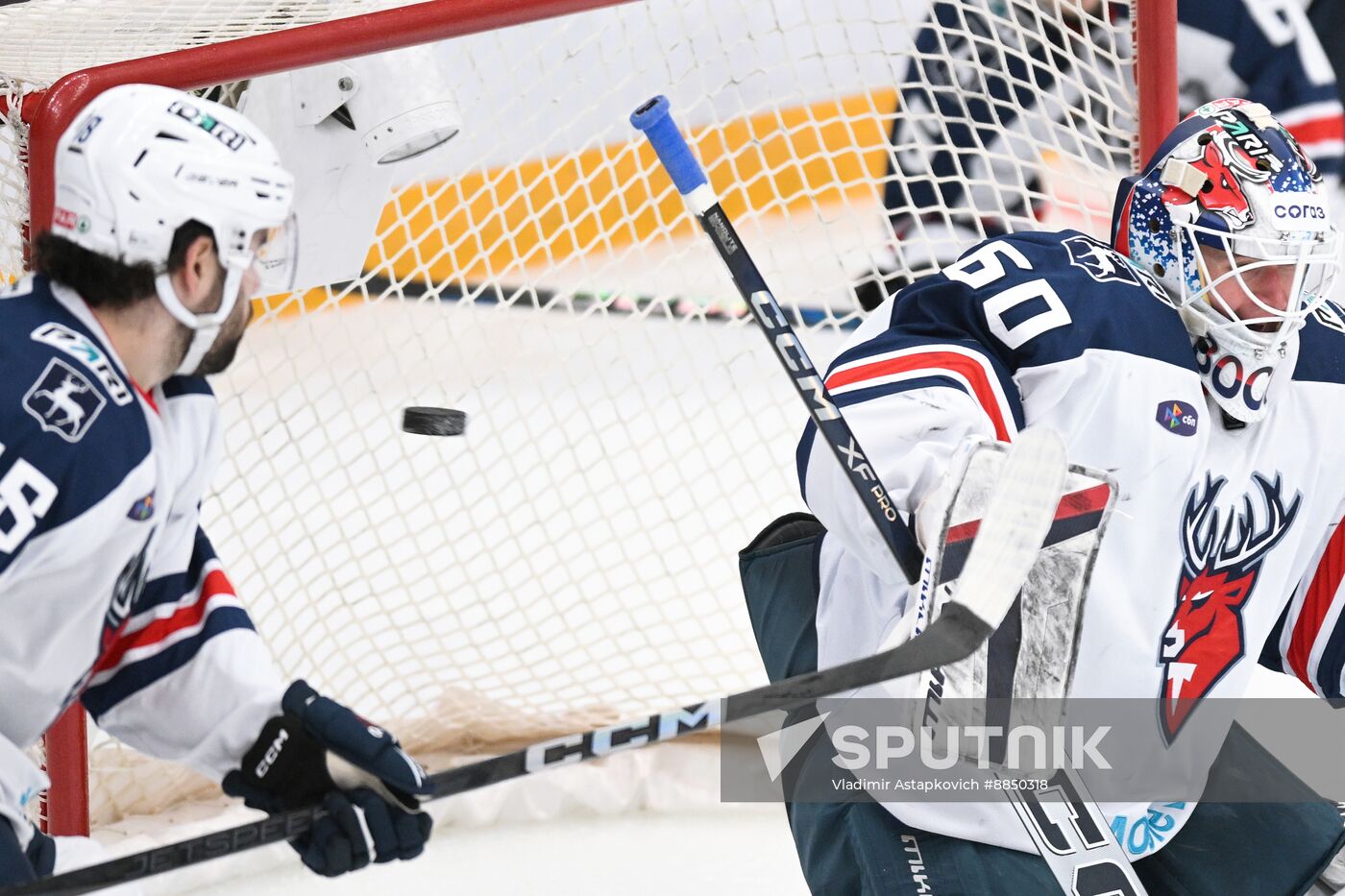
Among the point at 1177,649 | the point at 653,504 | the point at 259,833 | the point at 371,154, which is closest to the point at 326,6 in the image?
the point at 371,154

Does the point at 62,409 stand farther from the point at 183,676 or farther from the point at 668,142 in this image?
the point at 668,142

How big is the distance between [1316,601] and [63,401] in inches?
60.6

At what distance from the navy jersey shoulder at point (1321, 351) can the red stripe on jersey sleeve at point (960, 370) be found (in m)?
0.46

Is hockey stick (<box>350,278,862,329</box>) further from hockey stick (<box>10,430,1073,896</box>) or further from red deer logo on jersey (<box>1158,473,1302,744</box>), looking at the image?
hockey stick (<box>10,430,1073,896</box>)

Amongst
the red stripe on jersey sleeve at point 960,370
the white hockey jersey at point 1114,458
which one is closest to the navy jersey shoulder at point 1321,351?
the white hockey jersey at point 1114,458

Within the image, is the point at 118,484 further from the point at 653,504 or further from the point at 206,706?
the point at 653,504

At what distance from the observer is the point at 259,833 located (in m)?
1.52

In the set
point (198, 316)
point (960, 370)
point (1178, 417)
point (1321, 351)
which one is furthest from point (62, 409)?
point (1321, 351)

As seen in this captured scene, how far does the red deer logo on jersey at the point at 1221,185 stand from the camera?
1.82 metres

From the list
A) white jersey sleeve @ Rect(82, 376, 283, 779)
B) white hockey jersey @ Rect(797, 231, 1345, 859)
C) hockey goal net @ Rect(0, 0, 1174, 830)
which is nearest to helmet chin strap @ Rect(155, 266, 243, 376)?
white jersey sleeve @ Rect(82, 376, 283, 779)

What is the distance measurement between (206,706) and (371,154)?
1.01m

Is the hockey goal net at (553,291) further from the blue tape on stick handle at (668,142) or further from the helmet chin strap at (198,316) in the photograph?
the helmet chin strap at (198,316)

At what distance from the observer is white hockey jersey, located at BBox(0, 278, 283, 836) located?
138cm

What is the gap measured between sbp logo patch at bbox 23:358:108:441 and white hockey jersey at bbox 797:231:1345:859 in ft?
2.44
